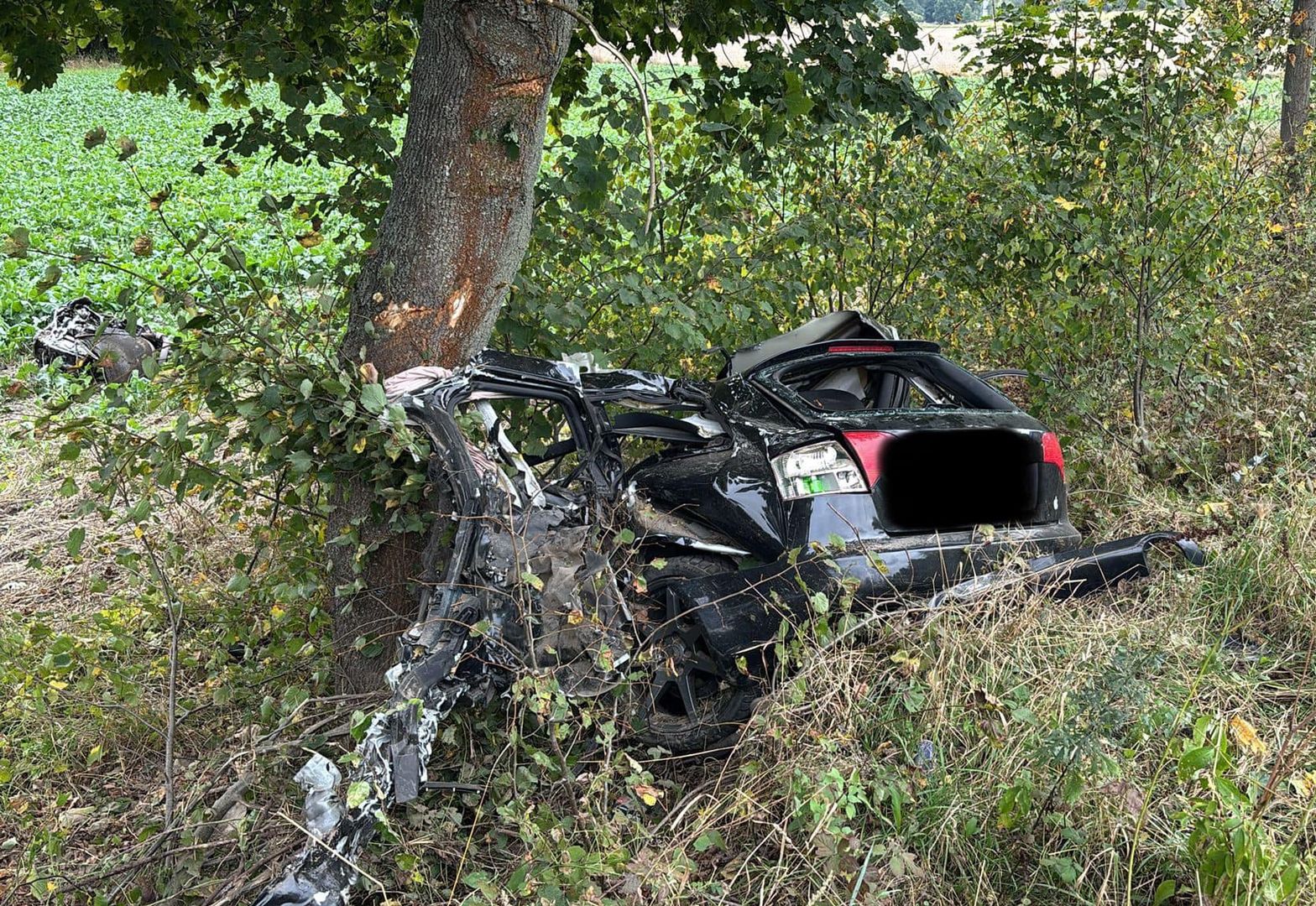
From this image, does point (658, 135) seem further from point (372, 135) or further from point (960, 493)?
point (960, 493)

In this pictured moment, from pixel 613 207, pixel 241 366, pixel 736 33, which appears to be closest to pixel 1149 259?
pixel 736 33

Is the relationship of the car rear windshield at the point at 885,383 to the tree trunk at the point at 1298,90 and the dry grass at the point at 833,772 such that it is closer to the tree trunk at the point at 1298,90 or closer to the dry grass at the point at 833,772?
the dry grass at the point at 833,772

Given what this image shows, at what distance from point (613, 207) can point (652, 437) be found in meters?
1.80

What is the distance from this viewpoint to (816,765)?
3301mm

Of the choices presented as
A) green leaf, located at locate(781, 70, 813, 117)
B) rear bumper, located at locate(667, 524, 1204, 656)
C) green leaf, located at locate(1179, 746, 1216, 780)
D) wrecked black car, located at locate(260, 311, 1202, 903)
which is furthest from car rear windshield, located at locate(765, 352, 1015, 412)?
green leaf, located at locate(1179, 746, 1216, 780)

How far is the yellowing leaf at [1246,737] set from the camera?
299 centimetres

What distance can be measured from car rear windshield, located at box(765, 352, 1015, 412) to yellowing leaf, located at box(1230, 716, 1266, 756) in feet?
5.43

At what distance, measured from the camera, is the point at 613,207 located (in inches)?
225

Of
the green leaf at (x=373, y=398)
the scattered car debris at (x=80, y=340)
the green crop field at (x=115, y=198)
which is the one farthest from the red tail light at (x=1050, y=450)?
the scattered car debris at (x=80, y=340)

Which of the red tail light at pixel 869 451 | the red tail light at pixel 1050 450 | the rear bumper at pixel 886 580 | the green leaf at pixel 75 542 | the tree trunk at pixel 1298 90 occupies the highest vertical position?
the tree trunk at pixel 1298 90

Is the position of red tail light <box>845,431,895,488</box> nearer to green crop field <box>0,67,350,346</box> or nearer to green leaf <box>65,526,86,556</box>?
green crop field <box>0,67,350,346</box>

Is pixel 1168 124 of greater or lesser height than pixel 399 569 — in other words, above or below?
above

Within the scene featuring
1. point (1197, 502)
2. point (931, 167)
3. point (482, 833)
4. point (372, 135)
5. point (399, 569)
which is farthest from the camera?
point (931, 167)

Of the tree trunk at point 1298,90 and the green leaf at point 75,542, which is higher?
the tree trunk at point 1298,90
